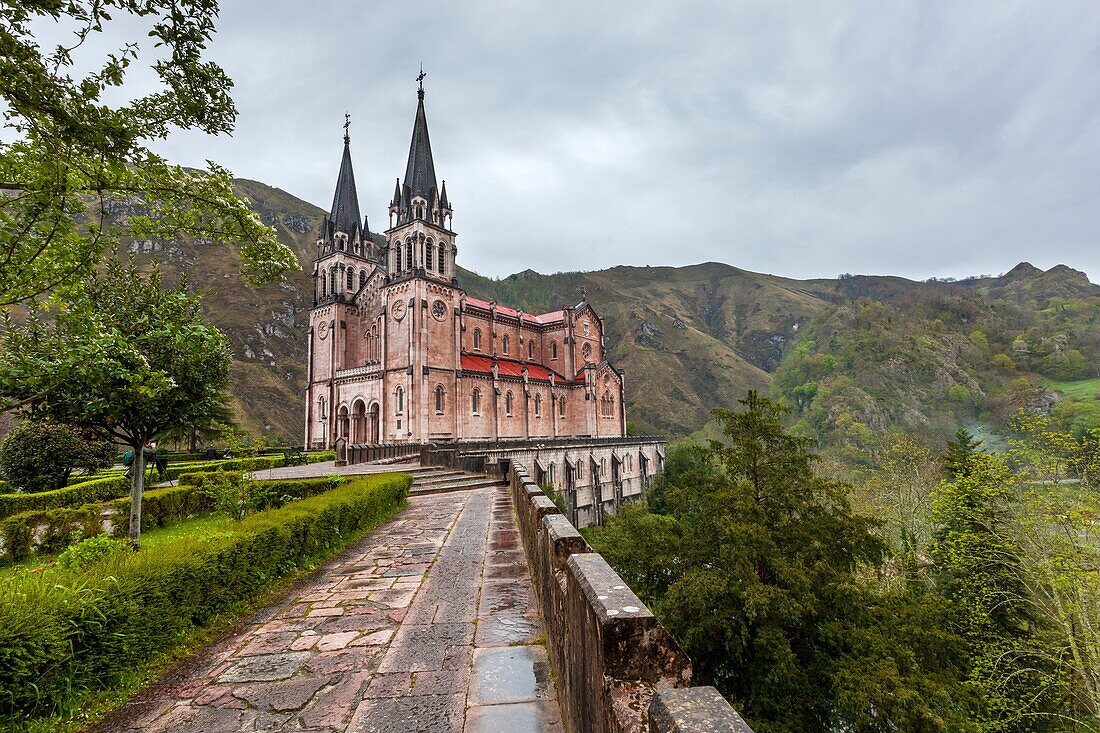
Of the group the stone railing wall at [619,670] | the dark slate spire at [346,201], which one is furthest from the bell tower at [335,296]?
the stone railing wall at [619,670]

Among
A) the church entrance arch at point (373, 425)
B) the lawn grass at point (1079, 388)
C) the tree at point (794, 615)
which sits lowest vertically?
the tree at point (794, 615)

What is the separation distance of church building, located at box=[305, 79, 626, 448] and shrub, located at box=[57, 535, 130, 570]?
29.0 meters

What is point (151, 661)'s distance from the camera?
418 cm

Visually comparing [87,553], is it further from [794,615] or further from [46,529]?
[794,615]

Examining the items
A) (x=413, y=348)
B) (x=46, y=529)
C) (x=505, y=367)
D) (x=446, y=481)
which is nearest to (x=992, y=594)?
(x=446, y=481)

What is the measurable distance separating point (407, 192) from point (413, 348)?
43.1 ft

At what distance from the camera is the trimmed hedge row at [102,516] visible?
957 cm

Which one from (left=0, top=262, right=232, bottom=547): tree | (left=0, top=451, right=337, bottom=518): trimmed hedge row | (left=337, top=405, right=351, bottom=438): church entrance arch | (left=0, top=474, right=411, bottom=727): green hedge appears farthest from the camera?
(left=337, top=405, right=351, bottom=438): church entrance arch

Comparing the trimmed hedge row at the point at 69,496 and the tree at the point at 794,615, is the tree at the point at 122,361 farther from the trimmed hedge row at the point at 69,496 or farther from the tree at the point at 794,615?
the tree at the point at 794,615

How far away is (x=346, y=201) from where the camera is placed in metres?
43.9

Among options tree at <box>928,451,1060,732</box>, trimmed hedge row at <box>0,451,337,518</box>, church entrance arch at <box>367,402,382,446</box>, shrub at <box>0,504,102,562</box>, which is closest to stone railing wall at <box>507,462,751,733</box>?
trimmed hedge row at <box>0,451,337,518</box>

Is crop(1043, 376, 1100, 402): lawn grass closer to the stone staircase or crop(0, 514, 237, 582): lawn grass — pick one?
the stone staircase

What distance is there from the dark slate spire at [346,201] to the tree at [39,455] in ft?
98.0

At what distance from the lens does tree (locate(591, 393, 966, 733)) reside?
12609mm
